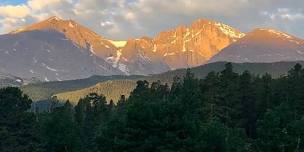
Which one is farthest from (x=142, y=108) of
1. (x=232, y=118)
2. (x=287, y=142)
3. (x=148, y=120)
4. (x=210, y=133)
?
(x=232, y=118)

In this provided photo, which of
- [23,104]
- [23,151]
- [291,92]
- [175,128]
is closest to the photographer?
[175,128]

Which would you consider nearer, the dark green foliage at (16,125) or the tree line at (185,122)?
the tree line at (185,122)

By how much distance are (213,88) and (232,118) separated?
5.41m

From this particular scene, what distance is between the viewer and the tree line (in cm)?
3775

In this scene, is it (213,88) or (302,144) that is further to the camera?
(213,88)

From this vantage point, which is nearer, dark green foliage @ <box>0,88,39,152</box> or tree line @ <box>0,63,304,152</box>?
tree line @ <box>0,63,304,152</box>

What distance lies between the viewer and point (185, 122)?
122 ft

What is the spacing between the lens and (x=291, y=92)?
72.1 meters

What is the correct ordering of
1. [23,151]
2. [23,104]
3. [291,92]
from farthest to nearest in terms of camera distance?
[291,92] < [23,104] < [23,151]

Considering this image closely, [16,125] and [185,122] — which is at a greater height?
[185,122]

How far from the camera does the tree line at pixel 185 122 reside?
124ft

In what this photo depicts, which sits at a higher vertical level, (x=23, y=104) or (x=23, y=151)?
(x=23, y=104)

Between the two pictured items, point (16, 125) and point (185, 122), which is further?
point (16, 125)

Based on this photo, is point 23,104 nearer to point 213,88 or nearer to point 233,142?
point 213,88
